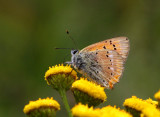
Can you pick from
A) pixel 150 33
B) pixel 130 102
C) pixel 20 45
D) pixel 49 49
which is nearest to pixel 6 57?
pixel 20 45

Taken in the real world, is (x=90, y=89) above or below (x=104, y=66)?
below

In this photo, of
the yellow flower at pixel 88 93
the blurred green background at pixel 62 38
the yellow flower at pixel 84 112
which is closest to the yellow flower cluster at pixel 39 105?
the yellow flower at pixel 88 93

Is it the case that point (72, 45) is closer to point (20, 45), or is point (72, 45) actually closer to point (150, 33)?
point (20, 45)

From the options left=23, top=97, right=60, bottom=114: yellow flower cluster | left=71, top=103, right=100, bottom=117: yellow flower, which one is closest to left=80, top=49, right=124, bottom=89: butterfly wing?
left=23, top=97, right=60, bottom=114: yellow flower cluster

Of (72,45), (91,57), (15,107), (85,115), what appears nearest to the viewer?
(85,115)

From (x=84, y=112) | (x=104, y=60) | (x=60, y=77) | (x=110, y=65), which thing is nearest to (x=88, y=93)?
(x=60, y=77)

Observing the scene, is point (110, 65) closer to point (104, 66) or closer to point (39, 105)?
point (104, 66)

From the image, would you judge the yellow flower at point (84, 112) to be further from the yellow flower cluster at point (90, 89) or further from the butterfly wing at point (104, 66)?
the butterfly wing at point (104, 66)
